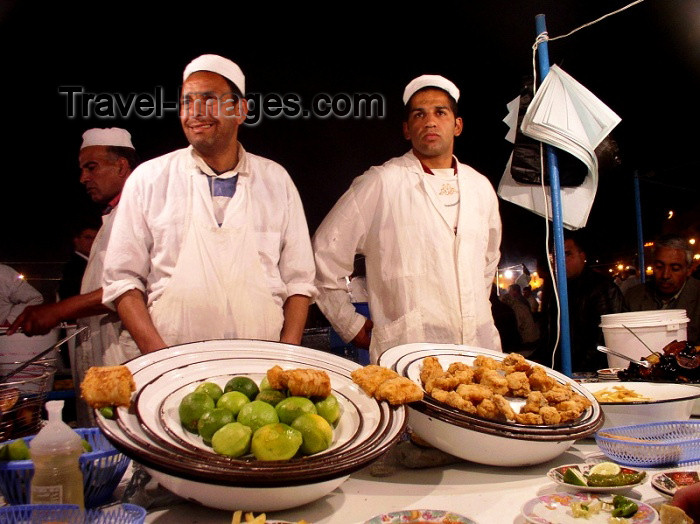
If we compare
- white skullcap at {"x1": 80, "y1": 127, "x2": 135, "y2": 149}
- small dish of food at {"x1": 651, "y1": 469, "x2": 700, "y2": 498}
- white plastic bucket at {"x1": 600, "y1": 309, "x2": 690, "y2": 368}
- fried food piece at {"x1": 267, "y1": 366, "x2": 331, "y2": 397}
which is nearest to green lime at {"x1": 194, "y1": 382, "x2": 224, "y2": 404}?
fried food piece at {"x1": 267, "y1": 366, "x2": 331, "y2": 397}

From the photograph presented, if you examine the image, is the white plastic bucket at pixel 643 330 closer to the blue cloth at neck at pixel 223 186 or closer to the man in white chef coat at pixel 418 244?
the man in white chef coat at pixel 418 244

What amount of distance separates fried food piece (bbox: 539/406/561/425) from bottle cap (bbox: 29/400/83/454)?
3.93 ft

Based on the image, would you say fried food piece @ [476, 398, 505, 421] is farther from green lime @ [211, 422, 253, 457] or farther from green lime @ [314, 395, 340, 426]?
green lime @ [211, 422, 253, 457]

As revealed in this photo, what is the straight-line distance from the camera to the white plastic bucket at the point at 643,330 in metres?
2.96

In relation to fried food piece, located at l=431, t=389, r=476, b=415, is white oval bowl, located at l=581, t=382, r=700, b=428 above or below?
below

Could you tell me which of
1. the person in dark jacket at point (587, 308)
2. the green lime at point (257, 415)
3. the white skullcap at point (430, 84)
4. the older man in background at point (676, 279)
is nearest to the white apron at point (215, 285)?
the green lime at point (257, 415)

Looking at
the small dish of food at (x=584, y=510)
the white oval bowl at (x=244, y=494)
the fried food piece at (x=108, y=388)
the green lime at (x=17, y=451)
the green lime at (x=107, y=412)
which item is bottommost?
the small dish of food at (x=584, y=510)

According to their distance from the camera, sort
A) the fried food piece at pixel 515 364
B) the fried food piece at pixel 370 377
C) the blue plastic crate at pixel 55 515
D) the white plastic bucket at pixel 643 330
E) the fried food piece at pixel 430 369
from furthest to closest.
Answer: the white plastic bucket at pixel 643 330 → the fried food piece at pixel 515 364 → the fried food piece at pixel 430 369 → the fried food piece at pixel 370 377 → the blue plastic crate at pixel 55 515

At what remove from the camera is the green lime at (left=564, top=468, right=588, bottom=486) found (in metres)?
1.32

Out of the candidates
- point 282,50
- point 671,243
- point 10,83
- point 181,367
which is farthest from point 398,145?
point 181,367

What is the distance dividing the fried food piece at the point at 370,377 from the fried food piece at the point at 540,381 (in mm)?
506

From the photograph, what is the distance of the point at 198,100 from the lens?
241 centimetres

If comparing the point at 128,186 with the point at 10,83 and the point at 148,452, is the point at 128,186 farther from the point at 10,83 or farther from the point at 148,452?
the point at 10,83

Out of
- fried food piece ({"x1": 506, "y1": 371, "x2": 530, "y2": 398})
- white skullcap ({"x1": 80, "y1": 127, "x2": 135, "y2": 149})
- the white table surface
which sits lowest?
the white table surface
